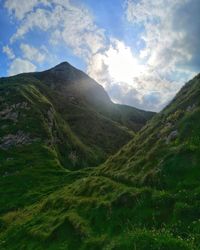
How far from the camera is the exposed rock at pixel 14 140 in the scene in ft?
340

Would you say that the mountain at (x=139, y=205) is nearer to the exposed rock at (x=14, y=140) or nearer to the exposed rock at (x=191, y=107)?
the exposed rock at (x=191, y=107)

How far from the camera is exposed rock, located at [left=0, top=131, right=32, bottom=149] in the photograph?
10375 centimetres

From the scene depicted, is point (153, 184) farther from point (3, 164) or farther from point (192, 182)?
point (3, 164)

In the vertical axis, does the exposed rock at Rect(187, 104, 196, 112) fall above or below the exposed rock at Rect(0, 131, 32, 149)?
below

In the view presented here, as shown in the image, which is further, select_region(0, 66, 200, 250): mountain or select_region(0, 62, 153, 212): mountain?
select_region(0, 62, 153, 212): mountain

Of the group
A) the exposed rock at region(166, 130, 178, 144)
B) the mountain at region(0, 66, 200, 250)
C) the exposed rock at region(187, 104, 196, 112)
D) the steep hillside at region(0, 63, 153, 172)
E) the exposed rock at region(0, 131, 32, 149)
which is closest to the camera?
the mountain at region(0, 66, 200, 250)

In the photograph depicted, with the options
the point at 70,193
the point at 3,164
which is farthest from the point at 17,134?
the point at 70,193

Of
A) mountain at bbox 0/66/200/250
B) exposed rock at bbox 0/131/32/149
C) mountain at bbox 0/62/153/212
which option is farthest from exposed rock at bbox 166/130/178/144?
exposed rock at bbox 0/131/32/149

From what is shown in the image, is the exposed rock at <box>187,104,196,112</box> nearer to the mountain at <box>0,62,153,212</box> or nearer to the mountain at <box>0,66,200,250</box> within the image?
the mountain at <box>0,66,200,250</box>

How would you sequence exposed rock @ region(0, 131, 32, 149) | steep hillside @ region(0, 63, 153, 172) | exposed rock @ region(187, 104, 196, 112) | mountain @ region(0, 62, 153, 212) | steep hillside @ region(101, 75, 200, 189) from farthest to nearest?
1. steep hillside @ region(0, 63, 153, 172)
2. exposed rock @ region(0, 131, 32, 149)
3. mountain @ region(0, 62, 153, 212)
4. exposed rock @ region(187, 104, 196, 112)
5. steep hillside @ region(101, 75, 200, 189)

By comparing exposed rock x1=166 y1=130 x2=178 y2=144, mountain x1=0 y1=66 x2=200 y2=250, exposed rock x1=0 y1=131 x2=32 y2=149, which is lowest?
mountain x1=0 y1=66 x2=200 y2=250

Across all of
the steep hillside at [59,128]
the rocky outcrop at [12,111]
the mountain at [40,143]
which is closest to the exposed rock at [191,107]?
the mountain at [40,143]

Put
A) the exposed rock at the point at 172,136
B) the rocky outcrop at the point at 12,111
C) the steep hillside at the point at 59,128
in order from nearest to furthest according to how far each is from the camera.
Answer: the exposed rock at the point at 172,136, the steep hillside at the point at 59,128, the rocky outcrop at the point at 12,111

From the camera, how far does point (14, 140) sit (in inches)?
4183
